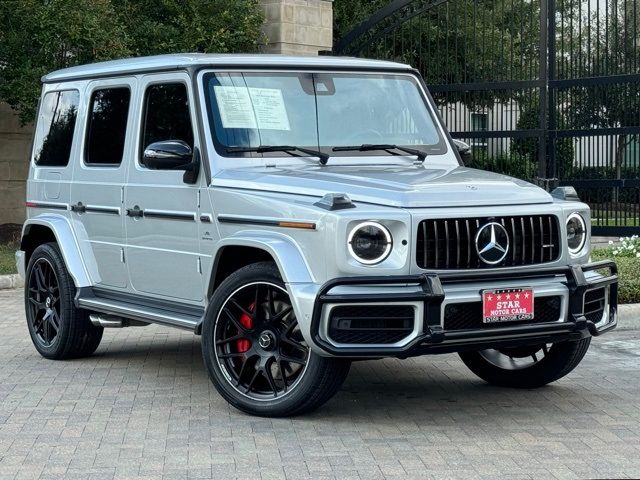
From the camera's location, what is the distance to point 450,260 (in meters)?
7.13

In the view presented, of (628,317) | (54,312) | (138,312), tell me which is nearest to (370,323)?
(138,312)

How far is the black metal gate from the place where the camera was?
51.3ft

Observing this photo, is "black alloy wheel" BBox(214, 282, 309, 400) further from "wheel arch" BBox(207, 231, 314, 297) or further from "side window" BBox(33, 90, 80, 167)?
"side window" BBox(33, 90, 80, 167)

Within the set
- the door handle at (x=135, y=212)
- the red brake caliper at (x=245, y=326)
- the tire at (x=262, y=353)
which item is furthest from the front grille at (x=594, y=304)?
the door handle at (x=135, y=212)

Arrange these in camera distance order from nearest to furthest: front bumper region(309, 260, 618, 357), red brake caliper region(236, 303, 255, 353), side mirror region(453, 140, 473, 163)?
1. front bumper region(309, 260, 618, 357)
2. red brake caliper region(236, 303, 255, 353)
3. side mirror region(453, 140, 473, 163)

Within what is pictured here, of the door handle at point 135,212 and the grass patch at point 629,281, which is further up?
the door handle at point 135,212

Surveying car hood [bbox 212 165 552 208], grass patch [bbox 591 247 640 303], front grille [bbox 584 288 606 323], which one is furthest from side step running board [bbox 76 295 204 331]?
grass patch [bbox 591 247 640 303]

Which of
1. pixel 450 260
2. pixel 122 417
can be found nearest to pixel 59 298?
pixel 122 417

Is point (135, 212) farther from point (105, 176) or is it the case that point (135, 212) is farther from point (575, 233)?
point (575, 233)

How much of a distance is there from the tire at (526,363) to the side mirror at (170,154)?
222 centimetres

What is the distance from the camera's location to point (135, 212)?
8.74 meters

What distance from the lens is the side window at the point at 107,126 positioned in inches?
360

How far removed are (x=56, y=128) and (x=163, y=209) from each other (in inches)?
80.6

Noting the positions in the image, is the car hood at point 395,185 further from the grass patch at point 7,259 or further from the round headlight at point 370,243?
the grass patch at point 7,259
